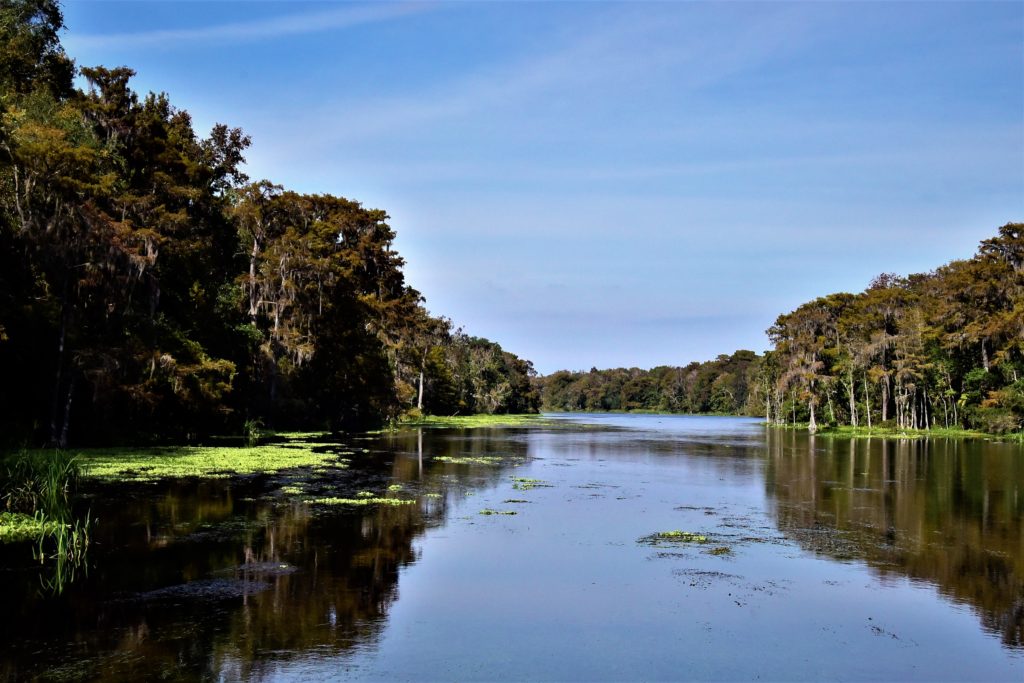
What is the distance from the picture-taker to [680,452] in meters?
40.2

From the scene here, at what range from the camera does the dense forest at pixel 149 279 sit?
81.1ft

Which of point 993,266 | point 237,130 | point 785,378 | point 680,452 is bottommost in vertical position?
point 680,452

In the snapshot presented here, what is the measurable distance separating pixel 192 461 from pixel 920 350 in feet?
178

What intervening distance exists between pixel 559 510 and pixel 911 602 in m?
9.04


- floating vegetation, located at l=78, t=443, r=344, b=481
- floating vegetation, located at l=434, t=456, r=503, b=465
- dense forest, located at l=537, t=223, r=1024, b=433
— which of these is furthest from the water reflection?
dense forest, located at l=537, t=223, r=1024, b=433

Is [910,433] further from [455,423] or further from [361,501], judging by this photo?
[361,501]

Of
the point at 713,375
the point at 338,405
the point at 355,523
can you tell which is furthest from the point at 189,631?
the point at 713,375

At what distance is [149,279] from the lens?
2973 cm

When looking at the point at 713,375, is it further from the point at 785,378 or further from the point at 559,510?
the point at 559,510

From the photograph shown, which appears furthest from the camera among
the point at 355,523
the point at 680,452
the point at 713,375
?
the point at 713,375

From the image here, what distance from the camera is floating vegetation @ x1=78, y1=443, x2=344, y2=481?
72.0 ft

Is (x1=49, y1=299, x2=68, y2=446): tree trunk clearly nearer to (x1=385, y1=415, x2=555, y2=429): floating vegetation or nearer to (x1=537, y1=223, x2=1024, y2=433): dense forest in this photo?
(x1=385, y1=415, x2=555, y2=429): floating vegetation

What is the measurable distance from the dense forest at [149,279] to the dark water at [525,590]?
944 centimetres

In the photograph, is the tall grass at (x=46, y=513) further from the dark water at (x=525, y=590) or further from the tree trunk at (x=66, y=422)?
the tree trunk at (x=66, y=422)
